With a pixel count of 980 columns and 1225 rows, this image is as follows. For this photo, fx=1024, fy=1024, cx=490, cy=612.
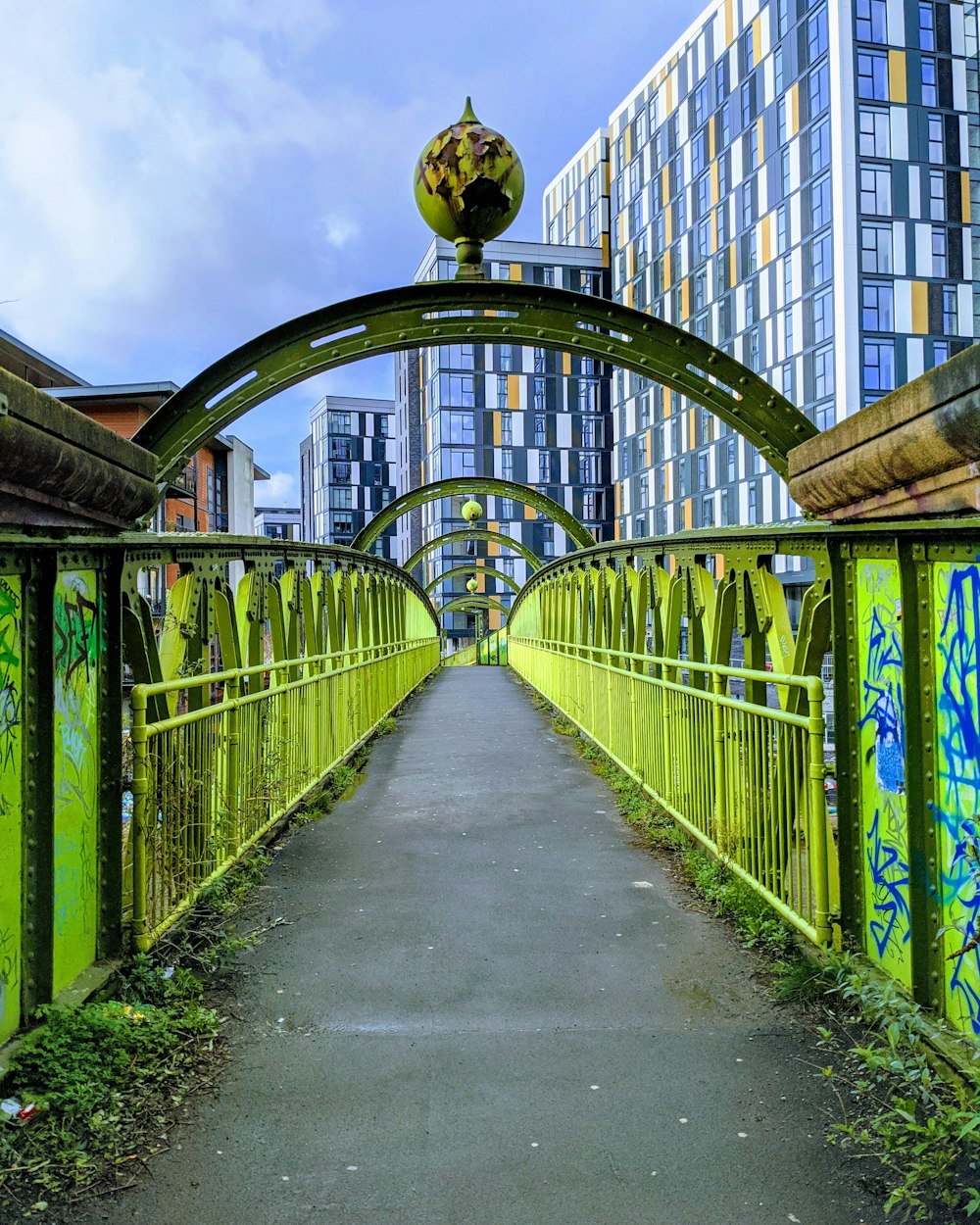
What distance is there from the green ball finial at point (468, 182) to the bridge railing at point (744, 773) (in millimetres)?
3097

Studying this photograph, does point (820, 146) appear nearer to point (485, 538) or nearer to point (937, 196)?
point (937, 196)

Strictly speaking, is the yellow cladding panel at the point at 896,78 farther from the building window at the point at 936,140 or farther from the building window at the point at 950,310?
the building window at the point at 950,310

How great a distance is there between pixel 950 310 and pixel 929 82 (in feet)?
28.8

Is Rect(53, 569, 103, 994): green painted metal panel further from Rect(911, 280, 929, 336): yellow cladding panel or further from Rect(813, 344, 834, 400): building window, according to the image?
Rect(911, 280, 929, 336): yellow cladding panel

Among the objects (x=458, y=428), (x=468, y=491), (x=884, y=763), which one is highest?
(x=458, y=428)

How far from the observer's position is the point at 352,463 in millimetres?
101562

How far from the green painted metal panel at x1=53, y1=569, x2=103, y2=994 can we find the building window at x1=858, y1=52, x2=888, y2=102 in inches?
1697

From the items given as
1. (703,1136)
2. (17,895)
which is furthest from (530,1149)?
(17,895)

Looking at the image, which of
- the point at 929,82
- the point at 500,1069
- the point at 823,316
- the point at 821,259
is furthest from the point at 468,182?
the point at 929,82

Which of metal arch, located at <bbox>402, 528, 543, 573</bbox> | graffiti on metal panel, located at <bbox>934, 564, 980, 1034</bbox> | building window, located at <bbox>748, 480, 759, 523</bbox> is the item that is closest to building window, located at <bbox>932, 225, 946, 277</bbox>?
building window, located at <bbox>748, 480, 759, 523</bbox>

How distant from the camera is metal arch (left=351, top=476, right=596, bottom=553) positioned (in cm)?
1934

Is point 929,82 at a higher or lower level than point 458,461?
higher

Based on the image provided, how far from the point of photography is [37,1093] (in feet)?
9.41

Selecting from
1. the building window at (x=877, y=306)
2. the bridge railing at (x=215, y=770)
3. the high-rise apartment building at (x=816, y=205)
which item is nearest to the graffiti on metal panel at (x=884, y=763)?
the bridge railing at (x=215, y=770)
